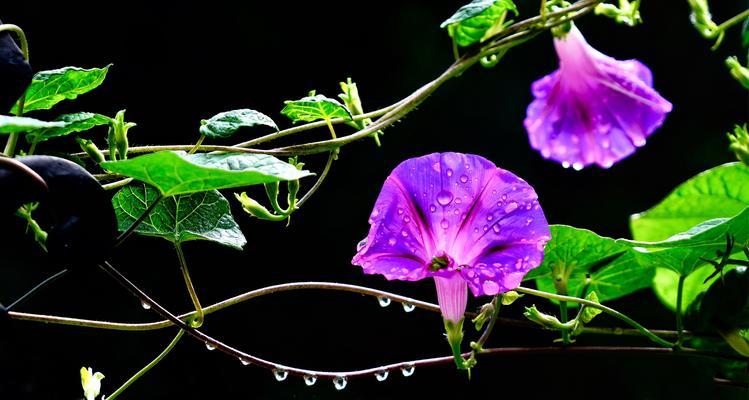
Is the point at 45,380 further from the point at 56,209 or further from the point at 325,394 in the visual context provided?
the point at 56,209

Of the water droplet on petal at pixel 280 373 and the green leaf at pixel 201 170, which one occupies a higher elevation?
the green leaf at pixel 201 170

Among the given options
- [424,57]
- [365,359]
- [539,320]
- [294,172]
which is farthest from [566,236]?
[424,57]

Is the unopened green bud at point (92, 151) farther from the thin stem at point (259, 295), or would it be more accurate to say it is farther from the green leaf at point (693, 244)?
the green leaf at point (693, 244)

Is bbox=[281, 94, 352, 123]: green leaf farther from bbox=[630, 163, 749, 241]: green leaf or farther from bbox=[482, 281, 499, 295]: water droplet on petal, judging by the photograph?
bbox=[630, 163, 749, 241]: green leaf

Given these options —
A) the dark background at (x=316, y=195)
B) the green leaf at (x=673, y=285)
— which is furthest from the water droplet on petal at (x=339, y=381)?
the dark background at (x=316, y=195)

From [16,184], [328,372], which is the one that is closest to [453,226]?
[328,372]

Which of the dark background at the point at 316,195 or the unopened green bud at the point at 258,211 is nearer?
the unopened green bud at the point at 258,211
